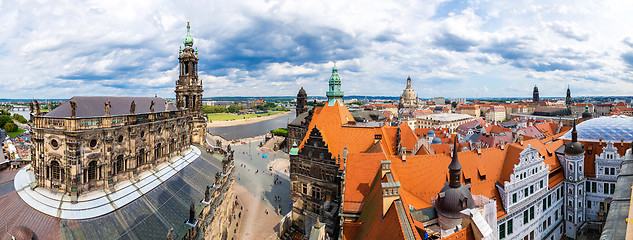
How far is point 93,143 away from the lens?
2061 cm

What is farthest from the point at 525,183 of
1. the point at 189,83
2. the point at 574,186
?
the point at 189,83

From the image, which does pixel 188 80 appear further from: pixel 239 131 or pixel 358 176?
pixel 239 131

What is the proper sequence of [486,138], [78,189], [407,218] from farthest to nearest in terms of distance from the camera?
[486,138] < [78,189] < [407,218]

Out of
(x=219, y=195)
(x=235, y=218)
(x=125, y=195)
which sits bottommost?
(x=235, y=218)

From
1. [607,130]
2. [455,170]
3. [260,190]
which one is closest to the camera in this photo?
[455,170]

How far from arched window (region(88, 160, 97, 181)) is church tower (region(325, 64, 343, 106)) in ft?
82.4

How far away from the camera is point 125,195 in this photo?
73.7 ft

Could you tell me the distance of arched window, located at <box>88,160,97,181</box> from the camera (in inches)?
807

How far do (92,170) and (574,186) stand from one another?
44338 millimetres

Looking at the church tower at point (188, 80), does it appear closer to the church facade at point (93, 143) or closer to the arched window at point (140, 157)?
the church facade at point (93, 143)

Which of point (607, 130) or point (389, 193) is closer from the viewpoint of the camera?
point (389, 193)

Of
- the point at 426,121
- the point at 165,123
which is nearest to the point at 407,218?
the point at 165,123

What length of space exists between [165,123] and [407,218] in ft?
87.9

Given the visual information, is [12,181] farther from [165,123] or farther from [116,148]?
[165,123]
